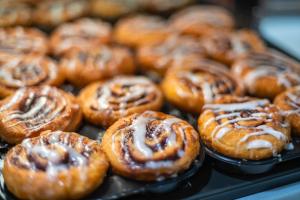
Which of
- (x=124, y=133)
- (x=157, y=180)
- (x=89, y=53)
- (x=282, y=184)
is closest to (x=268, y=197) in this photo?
(x=282, y=184)

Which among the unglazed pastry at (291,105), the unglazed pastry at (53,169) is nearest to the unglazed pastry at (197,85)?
the unglazed pastry at (291,105)

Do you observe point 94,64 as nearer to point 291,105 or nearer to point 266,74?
point 266,74

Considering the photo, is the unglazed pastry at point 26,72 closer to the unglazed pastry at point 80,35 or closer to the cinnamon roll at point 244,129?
the unglazed pastry at point 80,35

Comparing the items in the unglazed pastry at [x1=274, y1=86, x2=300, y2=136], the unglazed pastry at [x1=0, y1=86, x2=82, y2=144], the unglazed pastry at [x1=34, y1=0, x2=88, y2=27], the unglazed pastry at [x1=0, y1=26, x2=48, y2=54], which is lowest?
the unglazed pastry at [x1=274, y1=86, x2=300, y2=136]

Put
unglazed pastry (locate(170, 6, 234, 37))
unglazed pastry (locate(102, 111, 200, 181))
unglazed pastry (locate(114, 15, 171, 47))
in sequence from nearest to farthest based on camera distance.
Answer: unglazed pastry (locate(102, 111, 200, 181)) → unglazed pastry (locate(114, 15, 171, 47)) → unglazed pastry (locate(170, 6, 234, 37))

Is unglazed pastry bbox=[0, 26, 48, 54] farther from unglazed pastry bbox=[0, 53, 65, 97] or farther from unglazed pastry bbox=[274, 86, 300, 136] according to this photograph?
unglazed pastry bbox=[274, 86, 300, 136]

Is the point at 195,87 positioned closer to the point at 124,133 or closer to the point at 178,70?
the point at 178,70

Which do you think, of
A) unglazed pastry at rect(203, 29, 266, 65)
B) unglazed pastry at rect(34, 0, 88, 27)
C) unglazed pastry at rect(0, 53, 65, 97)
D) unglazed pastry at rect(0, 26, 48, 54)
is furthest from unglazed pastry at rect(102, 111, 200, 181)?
unglazed pastry at rect(34, 0, 88, 27)
